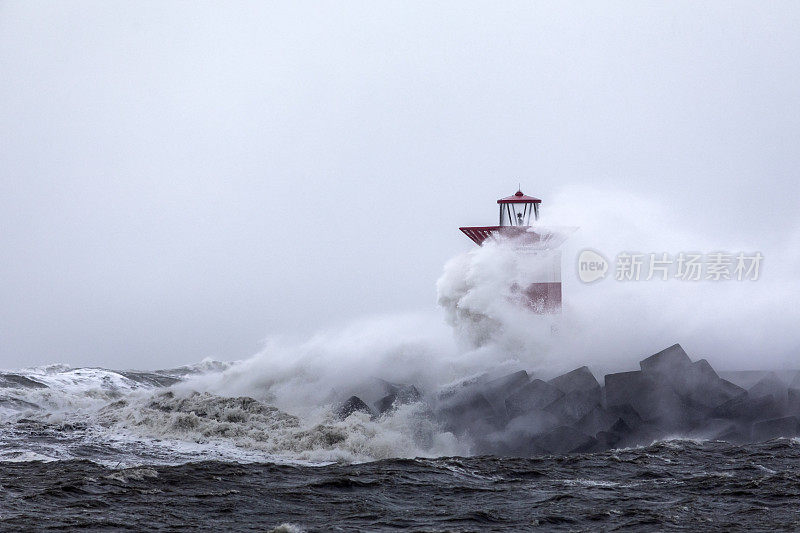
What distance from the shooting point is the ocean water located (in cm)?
930

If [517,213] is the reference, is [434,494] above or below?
below

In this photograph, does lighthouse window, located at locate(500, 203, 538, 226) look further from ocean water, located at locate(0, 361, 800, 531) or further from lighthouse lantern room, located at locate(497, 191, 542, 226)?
ocean water, located at locate(0, 361, 800, 531)

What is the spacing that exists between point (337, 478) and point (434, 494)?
1426mm

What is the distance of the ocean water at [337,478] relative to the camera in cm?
930

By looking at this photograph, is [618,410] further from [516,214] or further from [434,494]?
[516,214]

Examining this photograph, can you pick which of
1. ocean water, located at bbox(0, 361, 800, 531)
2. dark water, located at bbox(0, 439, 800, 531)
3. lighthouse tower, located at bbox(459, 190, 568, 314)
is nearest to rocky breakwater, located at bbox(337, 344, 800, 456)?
ocean water, located at bbox(0, 361, 800, 531)

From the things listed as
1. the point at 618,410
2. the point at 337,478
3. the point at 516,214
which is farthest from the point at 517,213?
the point at 337,478

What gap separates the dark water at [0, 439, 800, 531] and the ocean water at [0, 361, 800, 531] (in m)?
0.02

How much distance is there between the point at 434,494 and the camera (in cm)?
1070

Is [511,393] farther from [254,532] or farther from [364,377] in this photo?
[254,532]

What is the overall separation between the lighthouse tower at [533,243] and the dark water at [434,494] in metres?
5.77

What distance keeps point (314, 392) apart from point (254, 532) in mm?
9811

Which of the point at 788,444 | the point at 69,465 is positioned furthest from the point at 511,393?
the point at 69,465

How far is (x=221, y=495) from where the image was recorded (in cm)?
1050
